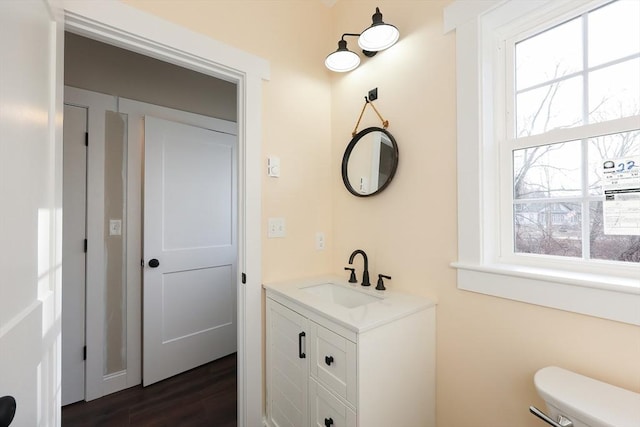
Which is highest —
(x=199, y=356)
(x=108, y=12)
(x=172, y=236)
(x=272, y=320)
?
(x=108, y=12)

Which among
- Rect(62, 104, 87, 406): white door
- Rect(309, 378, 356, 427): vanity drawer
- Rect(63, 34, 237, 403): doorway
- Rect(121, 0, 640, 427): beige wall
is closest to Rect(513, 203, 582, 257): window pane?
Rect(121, 0, 640, 427): beige wall

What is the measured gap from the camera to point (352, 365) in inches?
42.4

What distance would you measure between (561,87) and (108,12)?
194 centimetres

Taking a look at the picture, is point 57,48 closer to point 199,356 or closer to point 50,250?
point 50,250

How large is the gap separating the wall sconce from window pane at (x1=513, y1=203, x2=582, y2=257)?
3.55ft

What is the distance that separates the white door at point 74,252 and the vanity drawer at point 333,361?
1.79 m

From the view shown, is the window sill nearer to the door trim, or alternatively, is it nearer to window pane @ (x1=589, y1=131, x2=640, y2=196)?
window pane @ (x1=589, y1=131, x2=640, y2=196)

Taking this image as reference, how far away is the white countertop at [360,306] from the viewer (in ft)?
3.66

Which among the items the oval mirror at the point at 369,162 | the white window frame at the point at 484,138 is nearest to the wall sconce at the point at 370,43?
the white window frame at the point at 484,138

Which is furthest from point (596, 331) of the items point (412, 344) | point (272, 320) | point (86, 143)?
point (86, 143)

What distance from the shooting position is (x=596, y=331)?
0.93m

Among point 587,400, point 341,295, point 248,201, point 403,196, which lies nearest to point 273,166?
point 248,201

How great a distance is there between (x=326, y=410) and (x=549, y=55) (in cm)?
177

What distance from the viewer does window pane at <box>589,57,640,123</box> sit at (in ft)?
3.09
